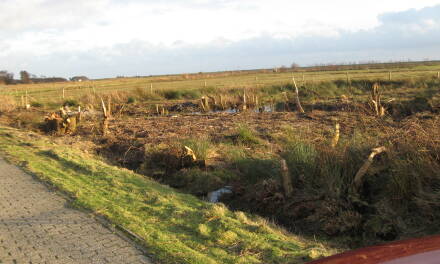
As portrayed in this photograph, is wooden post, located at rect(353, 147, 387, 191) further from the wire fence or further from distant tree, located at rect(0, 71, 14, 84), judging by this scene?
distant tree, located at rect(0, 71, 14, 84)

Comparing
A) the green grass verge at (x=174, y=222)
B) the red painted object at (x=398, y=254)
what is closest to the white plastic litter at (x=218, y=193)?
the green grass verge at (x=174, y=222)

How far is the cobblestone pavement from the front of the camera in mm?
5359

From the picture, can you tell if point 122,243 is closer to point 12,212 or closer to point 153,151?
point 12,212

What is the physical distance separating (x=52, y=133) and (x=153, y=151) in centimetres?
740

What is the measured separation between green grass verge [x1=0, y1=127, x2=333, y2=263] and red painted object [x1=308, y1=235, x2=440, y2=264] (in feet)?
9.76

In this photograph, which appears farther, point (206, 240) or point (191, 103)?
point (191, 103)

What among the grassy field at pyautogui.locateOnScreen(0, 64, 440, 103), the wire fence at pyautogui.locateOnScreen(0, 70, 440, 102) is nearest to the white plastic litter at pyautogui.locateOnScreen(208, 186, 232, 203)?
the grassy field at pyautogui.locateOnScreen(0, 64, 440, 103)

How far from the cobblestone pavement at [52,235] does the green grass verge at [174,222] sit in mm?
308

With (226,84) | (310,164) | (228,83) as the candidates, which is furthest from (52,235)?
(228,83)

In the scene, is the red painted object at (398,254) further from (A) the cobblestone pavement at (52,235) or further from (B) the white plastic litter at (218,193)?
(B) the white plastic litter at (218,193)

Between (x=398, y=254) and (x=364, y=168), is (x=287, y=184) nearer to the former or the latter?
(x=364, y=168)

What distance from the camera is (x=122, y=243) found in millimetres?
5715

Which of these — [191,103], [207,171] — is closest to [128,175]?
[207,171]

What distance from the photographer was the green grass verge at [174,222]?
5.46 metres
